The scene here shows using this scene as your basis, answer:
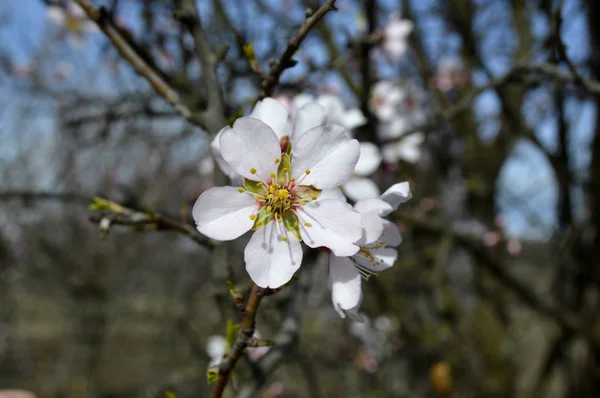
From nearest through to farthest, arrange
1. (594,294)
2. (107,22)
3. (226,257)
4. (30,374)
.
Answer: (226,257) → (107,22) → (594,294) → (30,374)

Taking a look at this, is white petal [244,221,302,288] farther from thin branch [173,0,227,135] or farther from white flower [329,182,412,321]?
thin branch [173,0,227,135]

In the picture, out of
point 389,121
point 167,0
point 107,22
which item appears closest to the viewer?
point 107,22

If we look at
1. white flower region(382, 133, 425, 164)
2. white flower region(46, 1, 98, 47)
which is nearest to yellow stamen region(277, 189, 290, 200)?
white flower region(46, 1, 98, 47)

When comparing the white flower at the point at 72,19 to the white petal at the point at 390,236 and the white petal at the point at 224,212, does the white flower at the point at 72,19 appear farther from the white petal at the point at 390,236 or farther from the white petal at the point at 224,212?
the white petal at the point at 390,236

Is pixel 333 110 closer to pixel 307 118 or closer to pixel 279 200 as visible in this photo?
pixel 307 118

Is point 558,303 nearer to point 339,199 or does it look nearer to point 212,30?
point 212,30

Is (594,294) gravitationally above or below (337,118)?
above

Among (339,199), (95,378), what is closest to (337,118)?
(339,199)

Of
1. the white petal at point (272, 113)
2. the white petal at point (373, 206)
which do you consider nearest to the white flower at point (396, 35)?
the white petal at point (272, 113)
